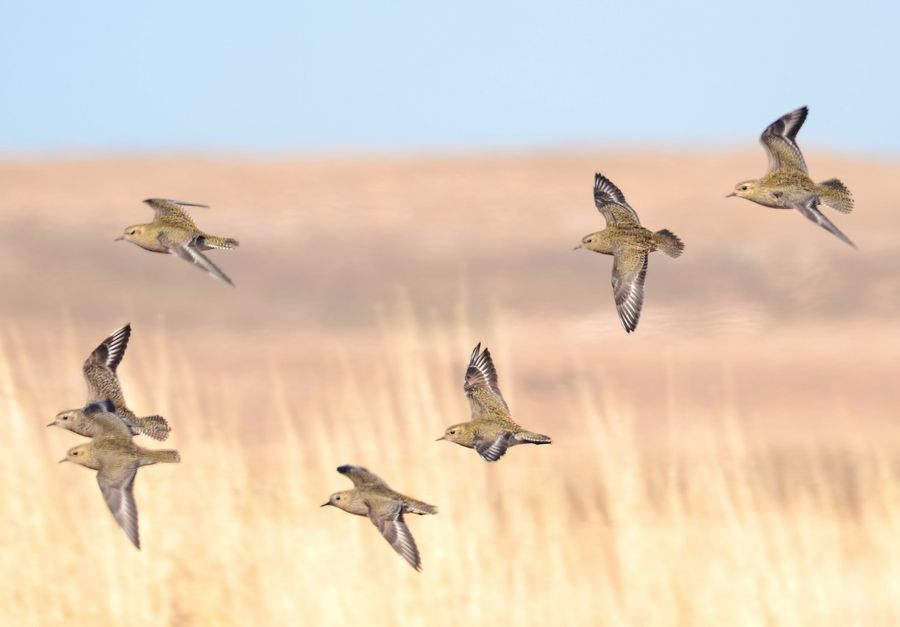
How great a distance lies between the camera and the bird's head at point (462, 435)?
888 cm

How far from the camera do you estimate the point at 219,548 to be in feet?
39.2

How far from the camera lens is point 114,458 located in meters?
9.07

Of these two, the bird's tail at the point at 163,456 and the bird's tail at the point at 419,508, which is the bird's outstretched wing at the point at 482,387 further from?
the bird's tail at the point at 163,456

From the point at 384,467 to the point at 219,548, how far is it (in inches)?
52.5

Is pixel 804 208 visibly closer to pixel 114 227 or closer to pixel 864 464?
pixel 864 464

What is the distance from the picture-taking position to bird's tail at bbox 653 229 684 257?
8805 millimetres

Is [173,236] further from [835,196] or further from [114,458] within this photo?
[835,196]

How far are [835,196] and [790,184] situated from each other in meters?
0.22

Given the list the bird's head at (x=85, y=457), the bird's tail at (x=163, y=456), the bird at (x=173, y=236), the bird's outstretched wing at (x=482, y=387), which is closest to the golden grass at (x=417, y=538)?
the bird's outstretched wing at (x=482, y=387)

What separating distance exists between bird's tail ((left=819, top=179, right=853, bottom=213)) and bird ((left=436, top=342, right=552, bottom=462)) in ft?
5.81

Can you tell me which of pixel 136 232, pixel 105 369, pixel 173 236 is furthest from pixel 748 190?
pixel 105 369

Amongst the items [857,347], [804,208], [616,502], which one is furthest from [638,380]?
[804,208]

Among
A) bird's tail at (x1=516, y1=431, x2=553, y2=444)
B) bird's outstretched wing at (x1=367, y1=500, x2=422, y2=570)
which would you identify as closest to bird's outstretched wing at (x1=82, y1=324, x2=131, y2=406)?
bird's outstretched wing at (x1=367, y1=500, x2=422, y2=570)

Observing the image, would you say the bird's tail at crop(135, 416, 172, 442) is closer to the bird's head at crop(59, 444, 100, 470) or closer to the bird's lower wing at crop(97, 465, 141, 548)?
the bird's lower wing at crop(97, 465, 141, 548)
